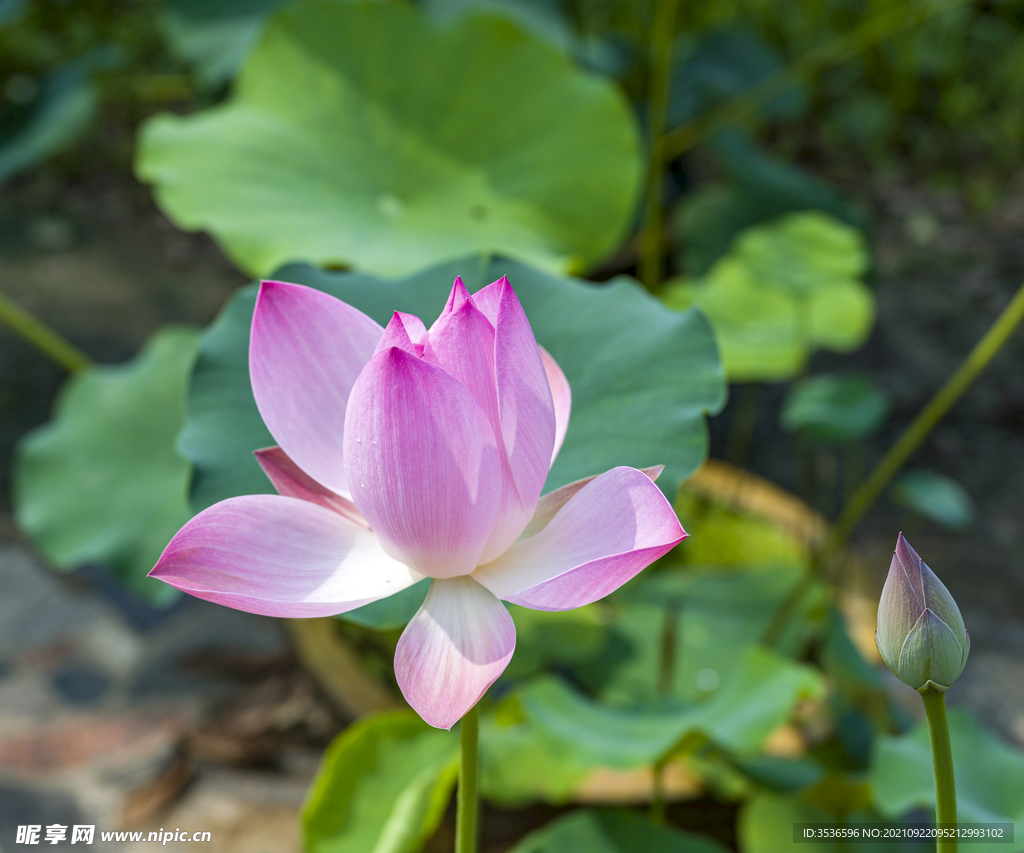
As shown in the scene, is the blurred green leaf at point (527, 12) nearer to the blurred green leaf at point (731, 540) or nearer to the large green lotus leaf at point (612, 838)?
the blurred green leaf at point (731, 540)

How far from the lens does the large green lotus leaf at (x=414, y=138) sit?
0.92 m

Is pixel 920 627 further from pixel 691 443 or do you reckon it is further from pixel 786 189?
pixel 786 189

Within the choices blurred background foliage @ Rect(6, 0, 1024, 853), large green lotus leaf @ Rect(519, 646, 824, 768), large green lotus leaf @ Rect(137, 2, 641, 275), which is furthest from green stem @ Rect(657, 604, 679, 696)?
large green lotus leaf @ Rect(137, 2, 641, 275)

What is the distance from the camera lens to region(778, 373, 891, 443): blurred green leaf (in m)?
0.97

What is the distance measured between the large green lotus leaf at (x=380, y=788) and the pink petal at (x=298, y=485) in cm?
25

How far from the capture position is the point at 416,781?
1.85 ft

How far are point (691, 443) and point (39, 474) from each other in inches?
32.9

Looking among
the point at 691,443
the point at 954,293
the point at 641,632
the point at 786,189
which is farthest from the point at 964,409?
the point at 691,443

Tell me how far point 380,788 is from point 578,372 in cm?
33

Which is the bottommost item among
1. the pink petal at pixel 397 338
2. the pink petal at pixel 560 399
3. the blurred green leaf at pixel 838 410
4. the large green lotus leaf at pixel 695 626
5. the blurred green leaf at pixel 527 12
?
the large green lotus leaf at pixel 695 626

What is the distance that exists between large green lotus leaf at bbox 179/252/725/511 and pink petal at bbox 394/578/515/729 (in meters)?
0.16

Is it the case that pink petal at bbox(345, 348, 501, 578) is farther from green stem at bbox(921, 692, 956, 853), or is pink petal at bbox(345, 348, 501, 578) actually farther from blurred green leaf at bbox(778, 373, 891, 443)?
blurred green leaf at bbox(778, 373, 891, 443)

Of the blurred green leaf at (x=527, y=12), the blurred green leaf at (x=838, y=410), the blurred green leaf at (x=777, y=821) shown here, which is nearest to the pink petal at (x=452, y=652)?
the blurred green leaf at (x=777, y=821)

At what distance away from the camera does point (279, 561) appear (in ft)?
0.96
